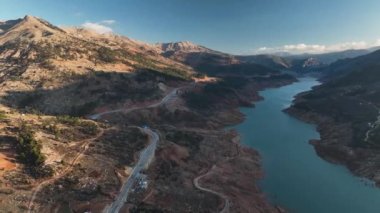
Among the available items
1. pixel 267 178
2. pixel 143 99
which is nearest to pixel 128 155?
pixel 267 178

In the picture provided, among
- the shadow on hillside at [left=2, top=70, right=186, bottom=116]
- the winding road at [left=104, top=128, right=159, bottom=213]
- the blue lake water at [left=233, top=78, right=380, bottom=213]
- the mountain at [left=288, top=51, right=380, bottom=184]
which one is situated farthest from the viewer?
the shadow on hillside at [left=2, top=70, right=186, bottom=116]

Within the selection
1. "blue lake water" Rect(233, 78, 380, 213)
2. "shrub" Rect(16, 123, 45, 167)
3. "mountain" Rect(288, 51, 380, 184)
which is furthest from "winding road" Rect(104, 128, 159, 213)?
"mountain" Rect(288, 51, 380, 184)

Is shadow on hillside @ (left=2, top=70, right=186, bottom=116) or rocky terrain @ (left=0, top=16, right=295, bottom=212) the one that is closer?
rocky terrain @ (left=0, top=16, right=295, bottom=212)

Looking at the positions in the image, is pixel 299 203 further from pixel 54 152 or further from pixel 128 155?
pixel 54 152

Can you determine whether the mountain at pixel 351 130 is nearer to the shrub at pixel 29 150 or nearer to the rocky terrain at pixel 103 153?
the rocky terrain at pixel 103 153

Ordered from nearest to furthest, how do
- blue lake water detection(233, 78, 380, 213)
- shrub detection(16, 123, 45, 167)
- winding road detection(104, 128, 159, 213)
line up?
winding road detection(104, 128, 159, 213) < shrub detection(16, 123, 45, 167) < blue lake water detection(233, 78, 380, 213)

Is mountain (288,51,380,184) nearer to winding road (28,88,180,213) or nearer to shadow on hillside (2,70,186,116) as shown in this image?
winding road (28,88,180,213)

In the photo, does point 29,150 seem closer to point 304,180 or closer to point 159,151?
point 159,151

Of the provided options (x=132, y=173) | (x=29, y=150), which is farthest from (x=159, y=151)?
(x=29, y=150)

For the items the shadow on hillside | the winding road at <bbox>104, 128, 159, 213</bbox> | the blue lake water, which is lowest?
the blue lake water
